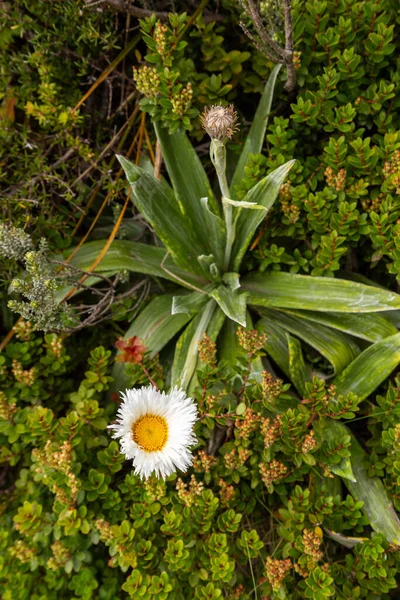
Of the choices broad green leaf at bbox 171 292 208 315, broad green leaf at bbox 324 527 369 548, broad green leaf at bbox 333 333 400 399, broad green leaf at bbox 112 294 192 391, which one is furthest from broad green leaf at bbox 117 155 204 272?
broad green leaf at bbox 324 527 369 548

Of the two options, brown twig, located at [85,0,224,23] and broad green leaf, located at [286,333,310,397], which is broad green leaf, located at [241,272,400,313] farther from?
brown twig, located at [85,0,224,23]

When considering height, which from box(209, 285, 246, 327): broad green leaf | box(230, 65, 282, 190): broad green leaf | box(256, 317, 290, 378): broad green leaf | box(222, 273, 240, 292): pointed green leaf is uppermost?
box(230, 65, 282, 190): broad green leaf

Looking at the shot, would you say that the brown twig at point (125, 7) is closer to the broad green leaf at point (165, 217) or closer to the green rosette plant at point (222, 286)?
the green rosette plant at point (222, 286)

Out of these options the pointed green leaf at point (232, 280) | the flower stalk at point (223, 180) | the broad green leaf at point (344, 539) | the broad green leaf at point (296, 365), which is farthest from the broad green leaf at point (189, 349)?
the broad green leaf at point (344, 539)

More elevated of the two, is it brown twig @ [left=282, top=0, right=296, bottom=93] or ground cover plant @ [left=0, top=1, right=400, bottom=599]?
brown twig @ [left=282, top=0, right=296, bottom=93]

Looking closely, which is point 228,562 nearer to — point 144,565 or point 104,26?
point 144,565
